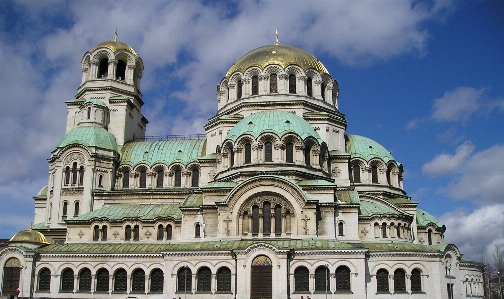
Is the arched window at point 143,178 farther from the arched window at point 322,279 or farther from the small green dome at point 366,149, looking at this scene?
the arched window at point 322,279

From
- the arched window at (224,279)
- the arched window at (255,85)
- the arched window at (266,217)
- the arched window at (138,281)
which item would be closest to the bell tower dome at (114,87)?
the arched window at (255,85)

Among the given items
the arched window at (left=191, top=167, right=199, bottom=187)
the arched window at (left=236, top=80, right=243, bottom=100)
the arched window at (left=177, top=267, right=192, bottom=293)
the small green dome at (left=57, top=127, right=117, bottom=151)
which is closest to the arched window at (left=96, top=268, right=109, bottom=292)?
the arched window at (left=177, top=267, right=192, bottom=293)

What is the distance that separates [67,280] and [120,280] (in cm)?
409

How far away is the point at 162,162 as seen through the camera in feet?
153

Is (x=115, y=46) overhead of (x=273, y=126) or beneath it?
overhead

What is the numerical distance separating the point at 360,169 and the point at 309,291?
14.5 meters

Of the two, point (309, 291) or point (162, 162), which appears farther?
point (162, 162)

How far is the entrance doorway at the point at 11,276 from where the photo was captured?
38656mm

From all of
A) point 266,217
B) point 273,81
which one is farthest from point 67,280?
point 273,81

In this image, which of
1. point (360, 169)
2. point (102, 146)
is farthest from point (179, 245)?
point (360, 169)

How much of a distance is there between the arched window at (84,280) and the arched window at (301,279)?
14.9m

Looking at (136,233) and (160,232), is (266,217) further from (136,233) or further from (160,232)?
(136,233)

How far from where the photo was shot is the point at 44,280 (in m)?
38.9

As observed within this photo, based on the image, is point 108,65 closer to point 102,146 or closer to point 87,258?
point 102,146
